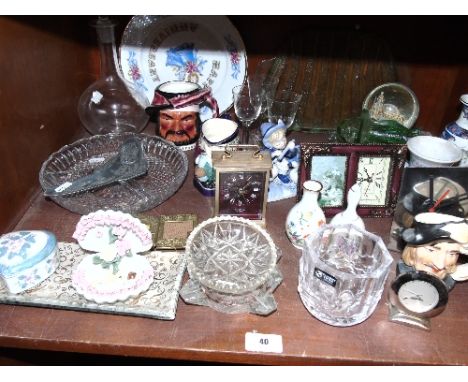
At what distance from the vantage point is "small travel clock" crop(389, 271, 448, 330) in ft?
2.22

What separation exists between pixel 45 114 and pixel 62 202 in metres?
0.22

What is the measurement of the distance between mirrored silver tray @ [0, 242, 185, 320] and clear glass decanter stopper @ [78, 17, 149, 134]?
43cm

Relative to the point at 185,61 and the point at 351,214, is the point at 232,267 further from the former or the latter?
the point at 185,61

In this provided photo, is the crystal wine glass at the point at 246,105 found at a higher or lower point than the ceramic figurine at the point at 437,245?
higher

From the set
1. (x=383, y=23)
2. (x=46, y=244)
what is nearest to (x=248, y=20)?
(x=383, y=23)

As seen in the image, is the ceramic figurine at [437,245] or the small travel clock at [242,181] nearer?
the ceramic figurine at [437,245]

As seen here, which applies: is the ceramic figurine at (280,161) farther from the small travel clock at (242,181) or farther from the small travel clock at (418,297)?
the small travel clock at (418,297)

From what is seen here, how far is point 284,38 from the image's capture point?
1.08m

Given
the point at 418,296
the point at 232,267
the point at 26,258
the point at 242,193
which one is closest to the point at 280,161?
the point at 242,193

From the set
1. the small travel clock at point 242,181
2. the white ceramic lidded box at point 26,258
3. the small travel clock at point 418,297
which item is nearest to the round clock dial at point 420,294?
the small travel clock at point 418,297

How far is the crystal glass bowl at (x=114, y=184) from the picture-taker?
0.87m

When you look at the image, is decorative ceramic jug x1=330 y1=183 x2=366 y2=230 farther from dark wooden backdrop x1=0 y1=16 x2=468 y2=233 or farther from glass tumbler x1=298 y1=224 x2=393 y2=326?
dark wooden backdrop x1=0 y1=16 x2=468 y2=233

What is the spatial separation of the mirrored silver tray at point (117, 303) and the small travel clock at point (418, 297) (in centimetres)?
34

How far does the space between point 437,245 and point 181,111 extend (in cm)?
60
